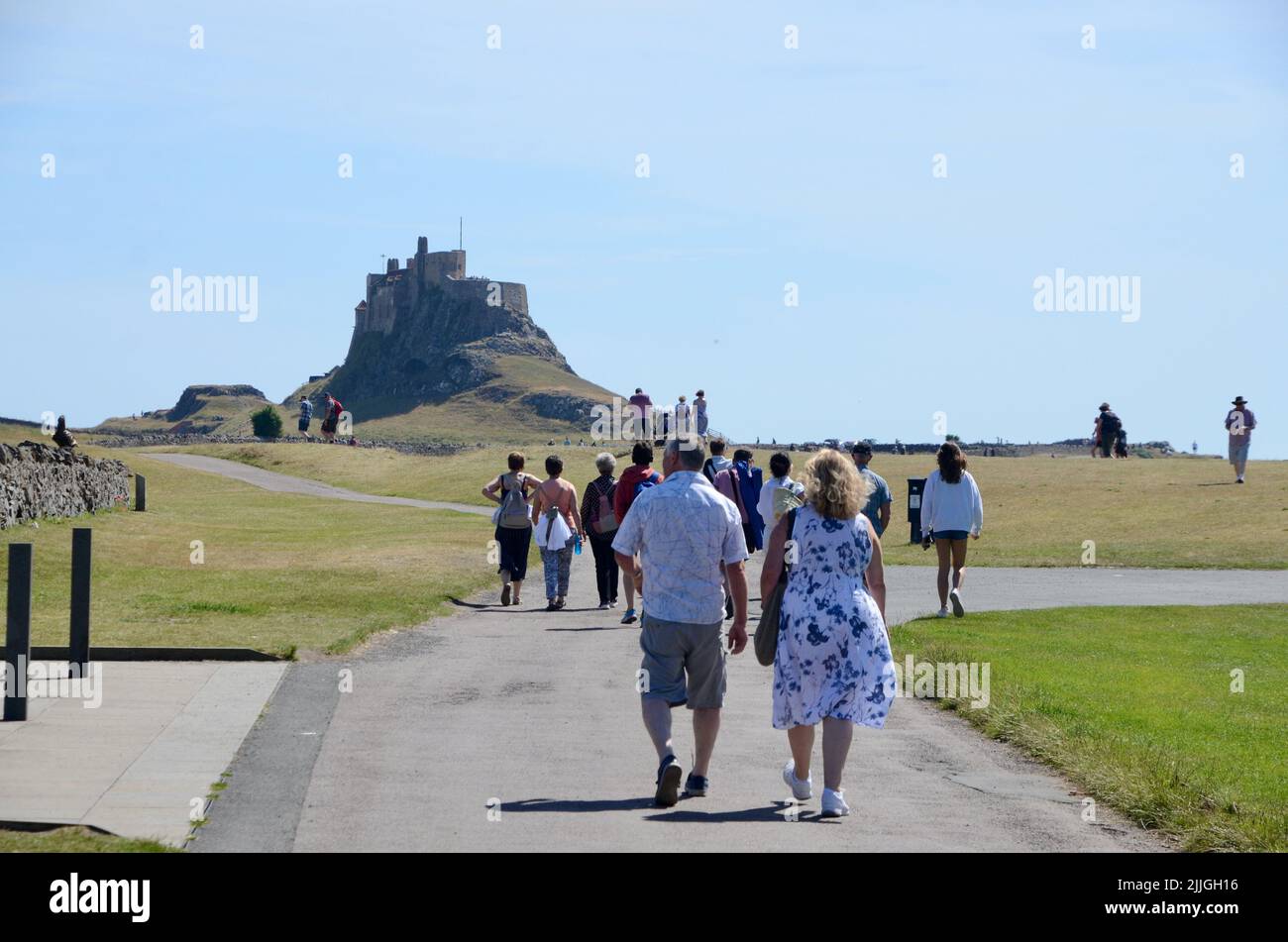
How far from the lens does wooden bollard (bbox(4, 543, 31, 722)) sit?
1086 cm

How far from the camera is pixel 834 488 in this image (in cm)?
854

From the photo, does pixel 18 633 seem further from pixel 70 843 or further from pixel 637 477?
pixel 637 477

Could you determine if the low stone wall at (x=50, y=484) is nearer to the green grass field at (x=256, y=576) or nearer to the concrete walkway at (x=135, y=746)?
the green grass field at (x=256, y=576)

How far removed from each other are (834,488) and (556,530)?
11067mm

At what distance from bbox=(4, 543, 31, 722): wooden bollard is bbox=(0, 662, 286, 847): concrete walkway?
0.17 meters

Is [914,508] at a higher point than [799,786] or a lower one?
higher

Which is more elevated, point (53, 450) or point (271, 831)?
point (53, 450)

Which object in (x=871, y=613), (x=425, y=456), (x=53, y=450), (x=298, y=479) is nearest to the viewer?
(x=871, y=613)

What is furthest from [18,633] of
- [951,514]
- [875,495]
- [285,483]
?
[285,483]

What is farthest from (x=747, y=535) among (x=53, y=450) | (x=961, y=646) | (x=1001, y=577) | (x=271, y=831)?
(x=53, y=450)

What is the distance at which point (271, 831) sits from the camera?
307 inches
